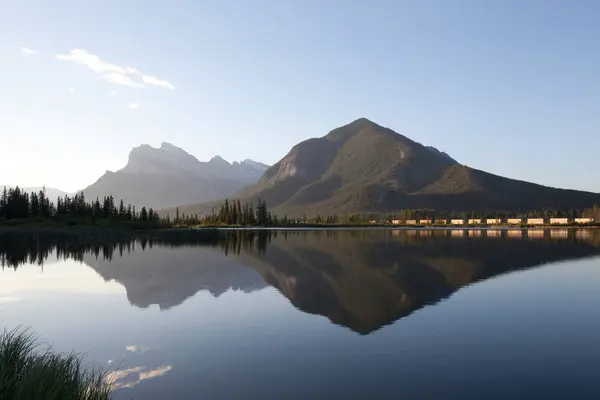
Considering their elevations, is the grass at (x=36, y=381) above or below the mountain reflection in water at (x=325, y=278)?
above

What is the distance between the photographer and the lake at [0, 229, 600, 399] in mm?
18703

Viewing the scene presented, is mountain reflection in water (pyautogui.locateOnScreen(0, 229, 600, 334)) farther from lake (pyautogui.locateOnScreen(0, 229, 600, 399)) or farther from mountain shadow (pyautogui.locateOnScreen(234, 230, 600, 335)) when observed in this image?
lake (pyautogui.locateOnScreen(0, 229, 600, 399))

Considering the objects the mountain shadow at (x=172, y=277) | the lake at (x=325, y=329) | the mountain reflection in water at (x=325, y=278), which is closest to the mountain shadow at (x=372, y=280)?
the mountain reflection in water at (x=325, y=278)

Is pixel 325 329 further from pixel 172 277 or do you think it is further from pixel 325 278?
pixel 172 277

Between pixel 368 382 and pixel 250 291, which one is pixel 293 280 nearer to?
pixel 250 291

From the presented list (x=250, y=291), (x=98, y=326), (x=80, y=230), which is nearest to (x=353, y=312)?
(x=250, y=291)

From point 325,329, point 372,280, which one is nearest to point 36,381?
point 325,329

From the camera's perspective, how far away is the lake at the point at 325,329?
18.7m

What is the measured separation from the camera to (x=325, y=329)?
28.6 metres

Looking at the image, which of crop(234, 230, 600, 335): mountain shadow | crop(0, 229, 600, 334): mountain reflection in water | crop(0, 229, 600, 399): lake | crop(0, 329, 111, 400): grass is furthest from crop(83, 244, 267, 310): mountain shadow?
crop(0, 329, 111, 400): grass

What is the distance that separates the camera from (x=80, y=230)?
554ft

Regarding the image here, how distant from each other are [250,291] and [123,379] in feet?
81.6

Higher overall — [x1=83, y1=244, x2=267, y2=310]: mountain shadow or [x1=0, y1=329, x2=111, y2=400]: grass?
[x1=0, y1=329, x2=111, y2=400]: grass

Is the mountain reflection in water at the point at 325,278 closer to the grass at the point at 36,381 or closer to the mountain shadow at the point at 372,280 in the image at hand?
the mountain shadow at the point at 372,280
